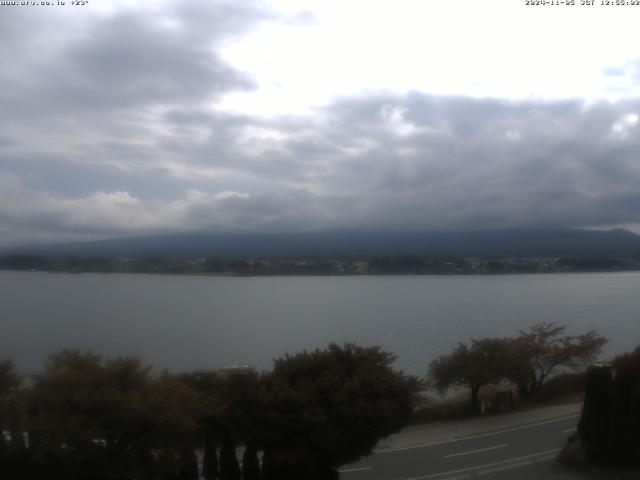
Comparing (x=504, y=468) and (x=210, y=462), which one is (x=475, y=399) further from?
A: (x=210, y=462)

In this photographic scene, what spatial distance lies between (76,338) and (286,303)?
136ft

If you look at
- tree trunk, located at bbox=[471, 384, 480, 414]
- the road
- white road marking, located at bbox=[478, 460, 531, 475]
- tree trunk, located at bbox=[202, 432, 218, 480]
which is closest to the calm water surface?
tree trunk, located at bbox=[471, 384, 480, 414]

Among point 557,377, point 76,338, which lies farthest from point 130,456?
point 76,338

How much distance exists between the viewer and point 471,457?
17.3 m

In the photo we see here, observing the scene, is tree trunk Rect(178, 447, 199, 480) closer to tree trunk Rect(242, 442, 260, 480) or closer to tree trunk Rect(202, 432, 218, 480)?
tree trunk Rect(202, 432, 218, 480)

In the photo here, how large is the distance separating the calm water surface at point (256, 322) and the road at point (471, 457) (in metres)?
9.75

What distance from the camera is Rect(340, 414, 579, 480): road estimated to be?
15.9 meters

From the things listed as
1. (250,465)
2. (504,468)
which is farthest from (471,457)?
(250,465)

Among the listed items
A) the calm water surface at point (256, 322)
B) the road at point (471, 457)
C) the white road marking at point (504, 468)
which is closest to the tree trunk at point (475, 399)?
the road at point (471, 457)

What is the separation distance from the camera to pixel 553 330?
103 feet

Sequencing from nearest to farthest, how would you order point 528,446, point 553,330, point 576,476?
point 576,476
point 528,446
point 553,330

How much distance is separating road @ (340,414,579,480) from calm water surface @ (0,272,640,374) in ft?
32.0

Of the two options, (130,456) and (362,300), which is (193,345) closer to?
(130,456)

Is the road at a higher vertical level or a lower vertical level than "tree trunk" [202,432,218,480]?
lower
